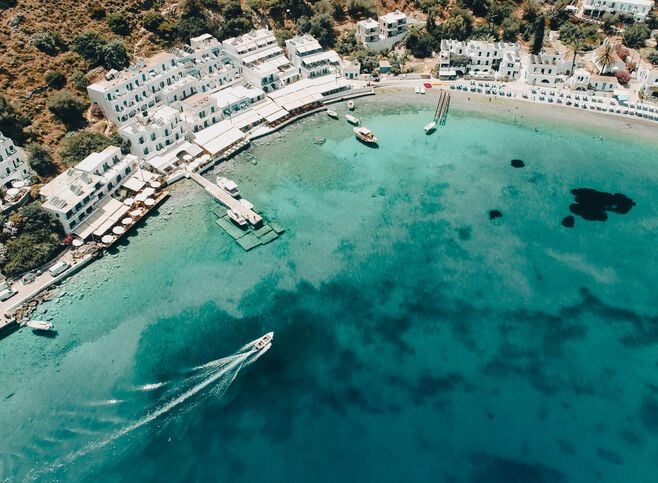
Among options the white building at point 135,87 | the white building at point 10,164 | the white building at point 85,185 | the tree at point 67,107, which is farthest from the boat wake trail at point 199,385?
the tree at point 67,107

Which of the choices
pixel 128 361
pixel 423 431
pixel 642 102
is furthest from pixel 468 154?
pixel 128 361

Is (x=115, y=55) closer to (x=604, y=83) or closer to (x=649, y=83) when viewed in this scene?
(x=604, y=83)

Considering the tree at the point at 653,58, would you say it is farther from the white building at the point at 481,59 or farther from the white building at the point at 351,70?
the white building at the point at 351,70

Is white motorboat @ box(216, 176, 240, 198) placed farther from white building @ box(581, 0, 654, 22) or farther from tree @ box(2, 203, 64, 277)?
white building @ box(581, 0, 654, 22)

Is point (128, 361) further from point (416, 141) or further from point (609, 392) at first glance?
point (416, 141)

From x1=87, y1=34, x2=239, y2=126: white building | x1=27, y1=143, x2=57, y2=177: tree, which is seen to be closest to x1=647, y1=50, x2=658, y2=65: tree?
x1=87, y1=34, x2=239, y2=126: white building

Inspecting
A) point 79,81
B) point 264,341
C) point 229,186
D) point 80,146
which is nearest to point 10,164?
point 80,146

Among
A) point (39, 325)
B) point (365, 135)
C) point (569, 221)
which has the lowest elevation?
point (569, 221)
